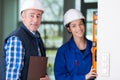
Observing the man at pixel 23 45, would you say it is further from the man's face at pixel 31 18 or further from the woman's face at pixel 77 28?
the woman's face at pixel 77 28

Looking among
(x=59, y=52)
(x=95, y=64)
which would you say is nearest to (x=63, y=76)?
(x=59, y=52)

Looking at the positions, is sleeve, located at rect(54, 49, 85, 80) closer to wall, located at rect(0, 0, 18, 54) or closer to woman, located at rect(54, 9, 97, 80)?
woman, located at rect(54, 9, 97, 80)

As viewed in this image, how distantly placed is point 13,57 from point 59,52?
2.20ft

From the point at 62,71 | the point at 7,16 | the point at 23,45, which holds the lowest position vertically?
the point at 62,71

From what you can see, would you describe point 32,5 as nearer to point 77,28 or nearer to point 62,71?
point 77,28

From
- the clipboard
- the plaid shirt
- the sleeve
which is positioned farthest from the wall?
the plaid shirt

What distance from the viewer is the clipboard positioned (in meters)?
1.98

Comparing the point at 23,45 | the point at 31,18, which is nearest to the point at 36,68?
the point at 23,45

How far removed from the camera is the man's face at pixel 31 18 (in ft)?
6.49

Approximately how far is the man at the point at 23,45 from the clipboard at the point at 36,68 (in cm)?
3

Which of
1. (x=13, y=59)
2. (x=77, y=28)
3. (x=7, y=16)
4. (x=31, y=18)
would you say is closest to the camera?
(x=13, y=59)

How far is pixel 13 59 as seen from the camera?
1865 millimetres
